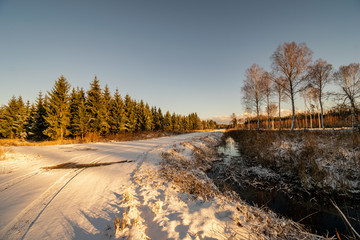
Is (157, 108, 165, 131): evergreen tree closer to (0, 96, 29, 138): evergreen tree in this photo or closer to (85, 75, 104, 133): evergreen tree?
(85, 75, 104, 133): evergreen tree

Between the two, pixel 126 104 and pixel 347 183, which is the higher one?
pixel 126 104

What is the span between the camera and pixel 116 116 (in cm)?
2511

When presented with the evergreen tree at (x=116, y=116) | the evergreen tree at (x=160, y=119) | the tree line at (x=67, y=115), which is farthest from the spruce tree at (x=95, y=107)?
the evergreen tree at (x=160, y=119)

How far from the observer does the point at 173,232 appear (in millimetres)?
2320

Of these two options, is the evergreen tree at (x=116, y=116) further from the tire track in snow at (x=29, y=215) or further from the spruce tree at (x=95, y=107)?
the tire track in snow at (x=29, y=215)

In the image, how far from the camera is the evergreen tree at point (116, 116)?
24.7 m

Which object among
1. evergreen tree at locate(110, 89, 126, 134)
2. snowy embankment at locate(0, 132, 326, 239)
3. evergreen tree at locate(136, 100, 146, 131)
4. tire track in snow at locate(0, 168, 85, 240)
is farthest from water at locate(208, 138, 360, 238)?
evergreen tree at locate(136, 100, 146, 131)

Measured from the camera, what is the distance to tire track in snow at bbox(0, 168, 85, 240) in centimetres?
211

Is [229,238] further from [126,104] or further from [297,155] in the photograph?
[126,104]

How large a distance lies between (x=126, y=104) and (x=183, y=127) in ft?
137

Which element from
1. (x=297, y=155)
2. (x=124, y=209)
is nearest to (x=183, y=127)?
(x=297, y=155)

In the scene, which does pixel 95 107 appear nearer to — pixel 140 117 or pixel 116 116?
pixel 116 116

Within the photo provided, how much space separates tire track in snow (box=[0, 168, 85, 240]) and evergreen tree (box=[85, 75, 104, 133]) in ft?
66.8

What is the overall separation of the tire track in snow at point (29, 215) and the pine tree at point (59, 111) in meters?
20.9
